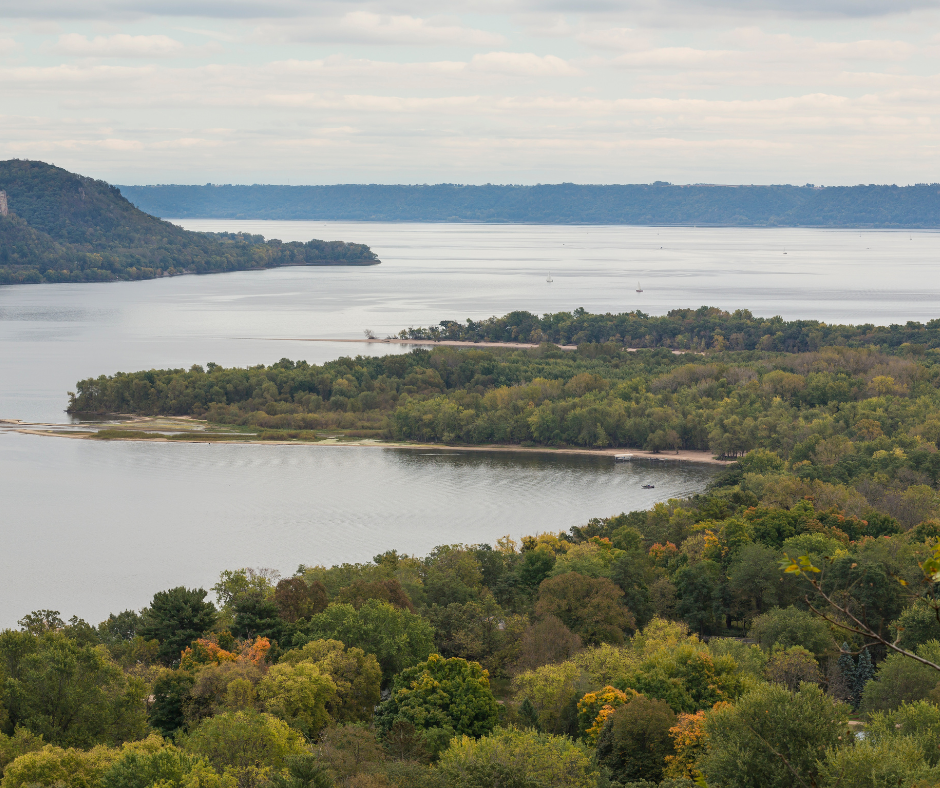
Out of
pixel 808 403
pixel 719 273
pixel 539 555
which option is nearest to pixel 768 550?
pixel 539 555

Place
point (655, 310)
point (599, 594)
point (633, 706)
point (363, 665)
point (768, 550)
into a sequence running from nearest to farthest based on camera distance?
point (633, 706)
point (363, 665)
point (599, 594)
point (768, 550)
point (655, 310)

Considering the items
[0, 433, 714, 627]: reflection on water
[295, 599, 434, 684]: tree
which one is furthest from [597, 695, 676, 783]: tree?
[0, 433, 714, 627]: reflection on water

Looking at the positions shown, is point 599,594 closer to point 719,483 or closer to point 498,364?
point 719,483

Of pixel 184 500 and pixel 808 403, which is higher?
pixel 808 403

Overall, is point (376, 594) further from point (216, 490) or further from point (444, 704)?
point (216, 490)

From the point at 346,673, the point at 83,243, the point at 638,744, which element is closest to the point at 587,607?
the point at 346,673

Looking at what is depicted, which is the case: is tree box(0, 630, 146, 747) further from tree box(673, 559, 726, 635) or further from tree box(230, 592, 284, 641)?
tree box(673, 559, 726, 635)
